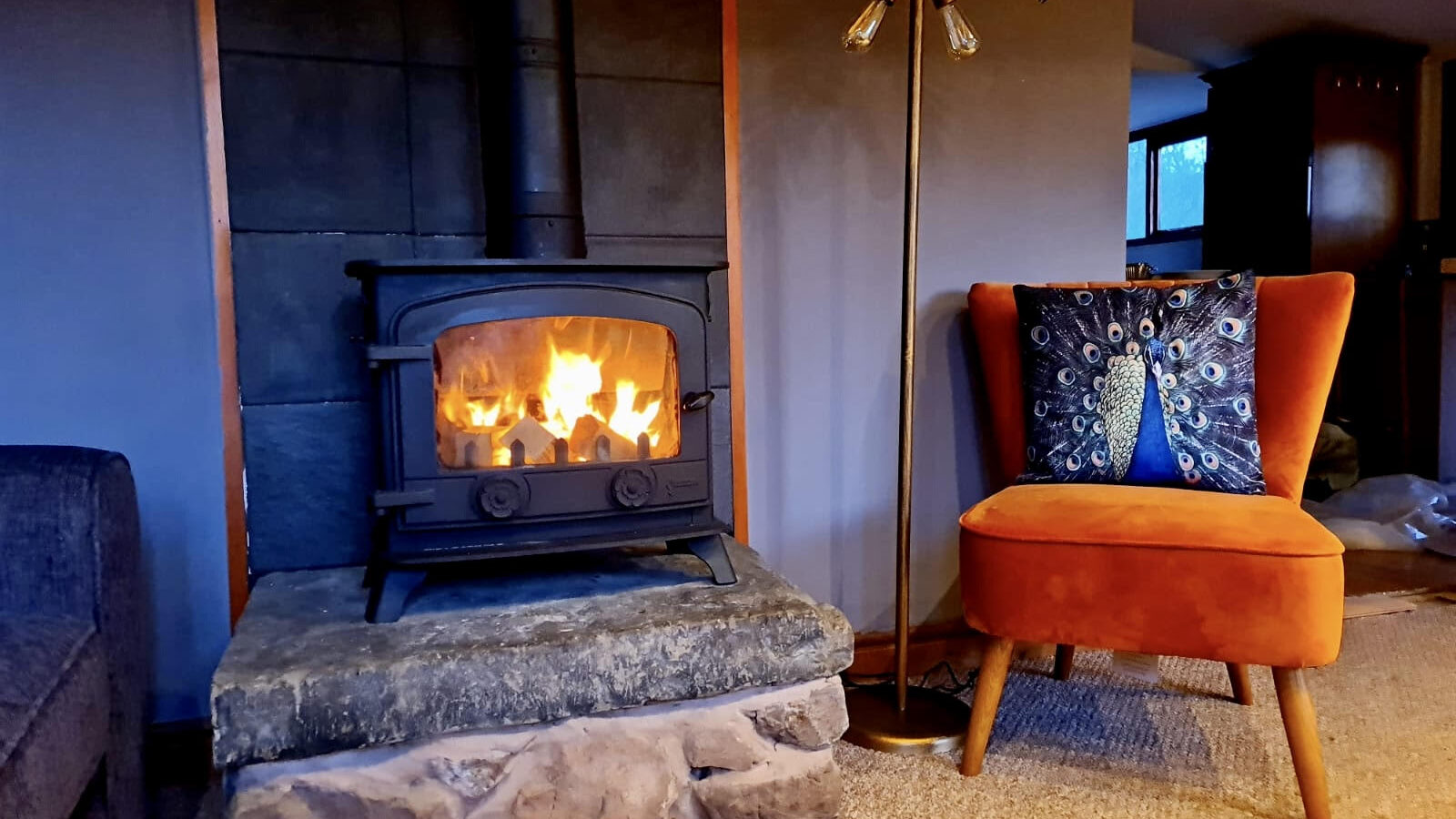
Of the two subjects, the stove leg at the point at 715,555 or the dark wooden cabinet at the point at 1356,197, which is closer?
the stove leg at the point at 715,555

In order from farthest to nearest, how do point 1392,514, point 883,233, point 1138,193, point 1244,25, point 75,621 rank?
point 1138,193 < point 1244,25 < point 1392,514 < point 883,233 < point 75,621

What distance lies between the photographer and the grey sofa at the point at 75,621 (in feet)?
3.81

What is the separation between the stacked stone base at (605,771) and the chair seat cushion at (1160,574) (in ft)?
1.28

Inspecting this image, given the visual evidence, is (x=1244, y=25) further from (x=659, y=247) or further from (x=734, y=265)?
(x=659, y=247)

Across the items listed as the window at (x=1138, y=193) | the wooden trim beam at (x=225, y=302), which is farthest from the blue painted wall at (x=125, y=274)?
the window at (x=1138, y=193)

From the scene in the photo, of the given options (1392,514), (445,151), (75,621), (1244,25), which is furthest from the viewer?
(1244,25)

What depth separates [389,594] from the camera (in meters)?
1.46

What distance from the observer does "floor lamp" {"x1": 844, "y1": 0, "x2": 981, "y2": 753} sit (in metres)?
Result: 1.77

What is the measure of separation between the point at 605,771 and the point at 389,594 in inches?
16.1

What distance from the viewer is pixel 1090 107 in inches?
90.4

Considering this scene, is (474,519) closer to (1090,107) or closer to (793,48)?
(793,48)

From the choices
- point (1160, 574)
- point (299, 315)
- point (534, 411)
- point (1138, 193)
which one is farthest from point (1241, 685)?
point (1138, 193)

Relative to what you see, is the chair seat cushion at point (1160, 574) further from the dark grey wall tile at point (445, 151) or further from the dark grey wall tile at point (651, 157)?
the dark grey wall tile at point (445, 151)

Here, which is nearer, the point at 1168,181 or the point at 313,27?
the point at 313,27
